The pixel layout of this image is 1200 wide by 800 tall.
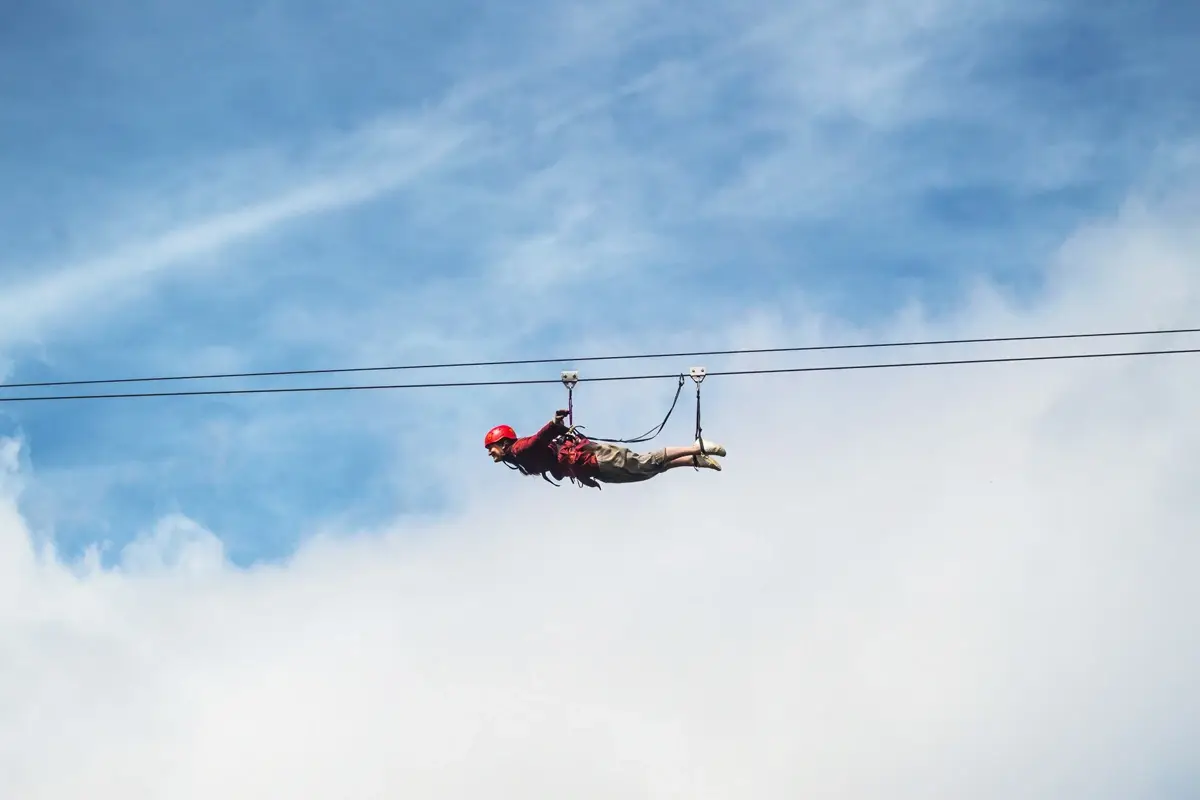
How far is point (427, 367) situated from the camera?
1019 inches

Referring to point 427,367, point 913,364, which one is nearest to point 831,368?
point 913,364

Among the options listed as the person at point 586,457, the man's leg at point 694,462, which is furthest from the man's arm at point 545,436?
the man's leg at point 694,462

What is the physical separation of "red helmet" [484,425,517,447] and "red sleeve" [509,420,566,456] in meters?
0.29

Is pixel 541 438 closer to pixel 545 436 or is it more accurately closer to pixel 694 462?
pixel 545 436

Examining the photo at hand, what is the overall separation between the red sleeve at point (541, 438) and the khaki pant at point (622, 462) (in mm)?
735

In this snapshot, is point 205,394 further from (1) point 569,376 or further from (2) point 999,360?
(2) point 999,360

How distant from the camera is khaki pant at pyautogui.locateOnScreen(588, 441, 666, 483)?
24.7 m

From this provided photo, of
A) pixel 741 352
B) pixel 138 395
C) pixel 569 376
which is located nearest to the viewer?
pixel 569 376

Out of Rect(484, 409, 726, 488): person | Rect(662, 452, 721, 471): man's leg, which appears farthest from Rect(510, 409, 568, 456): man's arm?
Rect(662, 452, 721, 471): man's leg

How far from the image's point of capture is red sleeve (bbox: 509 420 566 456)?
79.0 ft

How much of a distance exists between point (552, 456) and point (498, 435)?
0.98 metres

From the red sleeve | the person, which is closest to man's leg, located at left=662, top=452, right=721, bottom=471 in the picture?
the person

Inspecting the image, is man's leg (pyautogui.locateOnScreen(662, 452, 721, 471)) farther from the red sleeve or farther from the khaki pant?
the red sleeve

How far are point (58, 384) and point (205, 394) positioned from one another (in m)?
3.22
